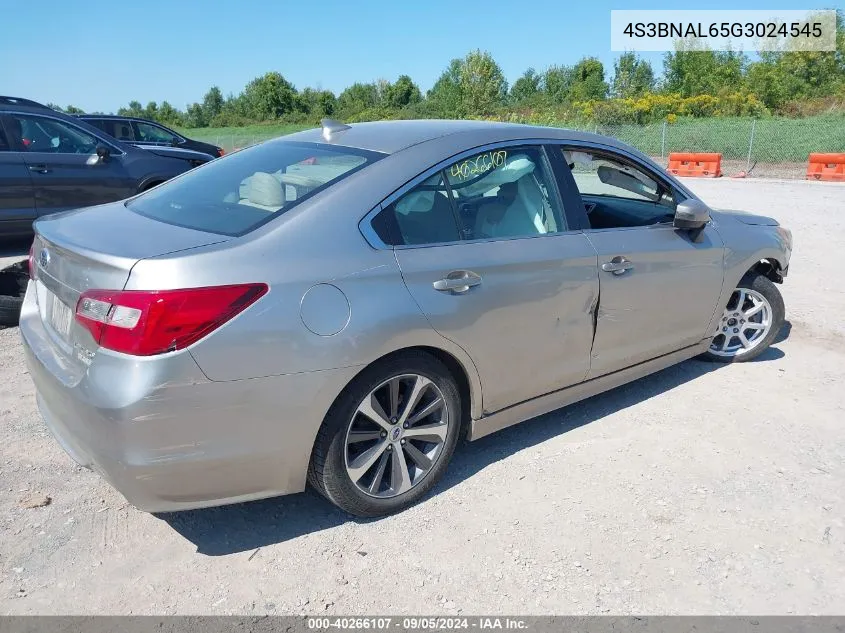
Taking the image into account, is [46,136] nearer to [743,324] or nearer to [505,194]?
[505,194]

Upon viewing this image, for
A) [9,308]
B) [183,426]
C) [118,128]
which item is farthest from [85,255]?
[118,128]

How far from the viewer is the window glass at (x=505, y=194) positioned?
3336 millimetres

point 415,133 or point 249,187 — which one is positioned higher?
point 415,133

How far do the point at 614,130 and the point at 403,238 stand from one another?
27666 mm

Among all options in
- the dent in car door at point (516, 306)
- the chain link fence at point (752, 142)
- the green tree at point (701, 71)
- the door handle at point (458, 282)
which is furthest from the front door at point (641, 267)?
the green tree at point (701, 71)

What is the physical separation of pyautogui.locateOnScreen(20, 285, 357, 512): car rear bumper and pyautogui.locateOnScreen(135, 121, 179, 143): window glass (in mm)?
14195

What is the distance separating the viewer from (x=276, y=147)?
3.66 meters

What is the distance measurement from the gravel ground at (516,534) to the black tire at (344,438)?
0.10m

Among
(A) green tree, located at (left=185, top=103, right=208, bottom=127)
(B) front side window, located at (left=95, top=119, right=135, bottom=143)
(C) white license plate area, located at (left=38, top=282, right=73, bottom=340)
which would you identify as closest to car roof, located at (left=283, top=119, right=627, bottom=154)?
(C) white license plate area, located at (left=38, top=282, right=73, bottom=340)

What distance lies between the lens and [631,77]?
2170 inches

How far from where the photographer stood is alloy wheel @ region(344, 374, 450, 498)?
2926 mm

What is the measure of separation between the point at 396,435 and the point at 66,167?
6715 millimetres

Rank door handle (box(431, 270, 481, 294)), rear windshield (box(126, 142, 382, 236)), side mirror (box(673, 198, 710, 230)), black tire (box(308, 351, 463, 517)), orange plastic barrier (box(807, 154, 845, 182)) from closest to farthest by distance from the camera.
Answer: black tire (box(308, 351, 463, 517)) < rear windshield (box(126, 142, 382, 236)) < door handle (box(431, 270, 481, 294)) < side mirror (box(673, 198, 710, 230)) < orange plastic barrier (box(807, 154, 845, 182))

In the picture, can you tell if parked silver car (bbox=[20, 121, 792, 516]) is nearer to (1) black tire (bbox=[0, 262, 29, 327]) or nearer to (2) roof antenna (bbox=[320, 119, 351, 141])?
(2) roof antenna (bbox=[320, 119, 351, 141])
